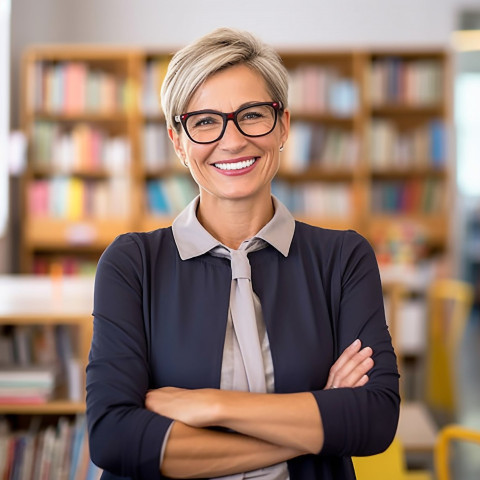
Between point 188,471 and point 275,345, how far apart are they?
0.31 metres

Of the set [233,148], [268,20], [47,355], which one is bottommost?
[47,355]

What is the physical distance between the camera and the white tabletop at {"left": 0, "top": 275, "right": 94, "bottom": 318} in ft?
9.15

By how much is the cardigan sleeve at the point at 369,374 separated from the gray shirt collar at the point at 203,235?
0.13 m

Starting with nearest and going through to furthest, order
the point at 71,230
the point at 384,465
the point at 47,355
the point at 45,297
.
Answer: the point at 384,465 → the point at 47,355 → the point at 45,297 → the point at 71,230

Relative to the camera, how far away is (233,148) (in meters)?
1.49

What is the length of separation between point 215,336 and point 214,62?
567 millimetres

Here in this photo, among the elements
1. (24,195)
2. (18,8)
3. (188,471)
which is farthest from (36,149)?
(188,471)

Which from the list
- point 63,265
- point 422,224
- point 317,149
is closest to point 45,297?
point 63,265

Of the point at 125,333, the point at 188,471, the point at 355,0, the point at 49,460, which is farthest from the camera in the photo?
the point at 355,0

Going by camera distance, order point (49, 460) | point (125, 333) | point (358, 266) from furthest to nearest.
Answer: point (49, 460), point (358, 266), point (125, 333)

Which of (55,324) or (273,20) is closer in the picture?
(55,324)

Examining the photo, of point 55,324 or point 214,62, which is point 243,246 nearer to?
point 214,62

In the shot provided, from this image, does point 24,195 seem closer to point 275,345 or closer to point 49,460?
point 49,460

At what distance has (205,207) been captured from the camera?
63.6 inches
